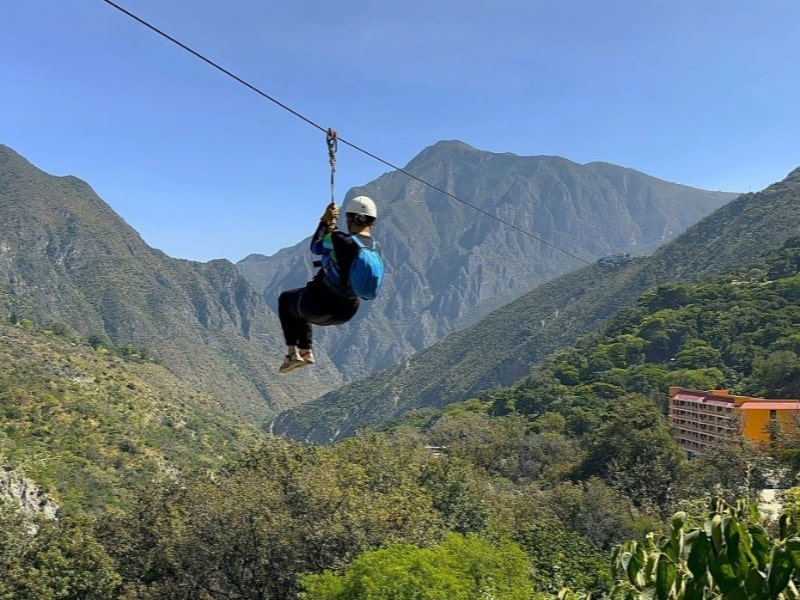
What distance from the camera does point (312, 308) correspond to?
5.70 metres

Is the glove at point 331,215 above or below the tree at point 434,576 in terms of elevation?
above

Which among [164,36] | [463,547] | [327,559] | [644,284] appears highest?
[644,284]

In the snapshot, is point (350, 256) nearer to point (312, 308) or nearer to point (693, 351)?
point (312, 308)

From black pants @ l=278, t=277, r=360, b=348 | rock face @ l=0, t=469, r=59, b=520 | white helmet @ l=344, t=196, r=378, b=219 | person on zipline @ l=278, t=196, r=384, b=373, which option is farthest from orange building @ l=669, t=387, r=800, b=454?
rock face @ l=0, t=469, r=59, b=520

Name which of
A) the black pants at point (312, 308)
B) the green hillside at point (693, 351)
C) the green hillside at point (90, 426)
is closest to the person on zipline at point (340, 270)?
the black pants at point (312, 308)

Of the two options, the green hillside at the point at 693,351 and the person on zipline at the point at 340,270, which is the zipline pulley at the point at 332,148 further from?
the green hillside at the point at 693,351

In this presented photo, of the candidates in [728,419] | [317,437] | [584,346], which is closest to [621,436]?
[728,419]

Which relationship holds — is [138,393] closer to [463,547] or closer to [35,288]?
[463,547]

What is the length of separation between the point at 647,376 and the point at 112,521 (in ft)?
177

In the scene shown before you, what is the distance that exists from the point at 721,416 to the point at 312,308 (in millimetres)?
48541

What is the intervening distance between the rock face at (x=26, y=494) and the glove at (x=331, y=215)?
4764cm

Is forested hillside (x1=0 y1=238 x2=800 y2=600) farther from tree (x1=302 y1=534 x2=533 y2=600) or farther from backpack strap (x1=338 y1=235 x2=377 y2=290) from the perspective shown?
backpack strap (x1=338 y1=235 x2=377 y2=290)

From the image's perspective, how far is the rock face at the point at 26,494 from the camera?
4519cm

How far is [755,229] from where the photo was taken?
111 m
